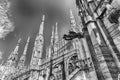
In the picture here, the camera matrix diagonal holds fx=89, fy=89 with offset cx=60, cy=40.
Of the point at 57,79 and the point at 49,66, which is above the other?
the point at 49,66

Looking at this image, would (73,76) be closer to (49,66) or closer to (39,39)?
(49,66)

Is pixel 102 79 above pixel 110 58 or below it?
below

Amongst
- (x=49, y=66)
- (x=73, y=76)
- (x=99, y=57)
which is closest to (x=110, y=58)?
(x=99, y=57)

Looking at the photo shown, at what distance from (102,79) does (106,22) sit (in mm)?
3644

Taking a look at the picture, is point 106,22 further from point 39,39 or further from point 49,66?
point 39,39

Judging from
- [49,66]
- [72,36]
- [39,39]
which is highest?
[39,39]

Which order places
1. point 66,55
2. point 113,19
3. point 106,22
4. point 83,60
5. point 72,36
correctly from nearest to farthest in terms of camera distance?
point 113,19, point 106,22, point 83,60, point 72,36, point 66,55

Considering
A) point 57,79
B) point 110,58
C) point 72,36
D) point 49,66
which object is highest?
point 72,36

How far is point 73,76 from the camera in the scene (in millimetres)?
9406

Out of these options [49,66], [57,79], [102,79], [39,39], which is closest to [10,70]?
[39,39]

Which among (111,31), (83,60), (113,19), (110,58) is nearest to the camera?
(113,19)

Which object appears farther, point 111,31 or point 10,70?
point 10,70

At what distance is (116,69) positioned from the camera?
4.54 m

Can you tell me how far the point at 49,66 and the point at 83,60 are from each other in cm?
967
